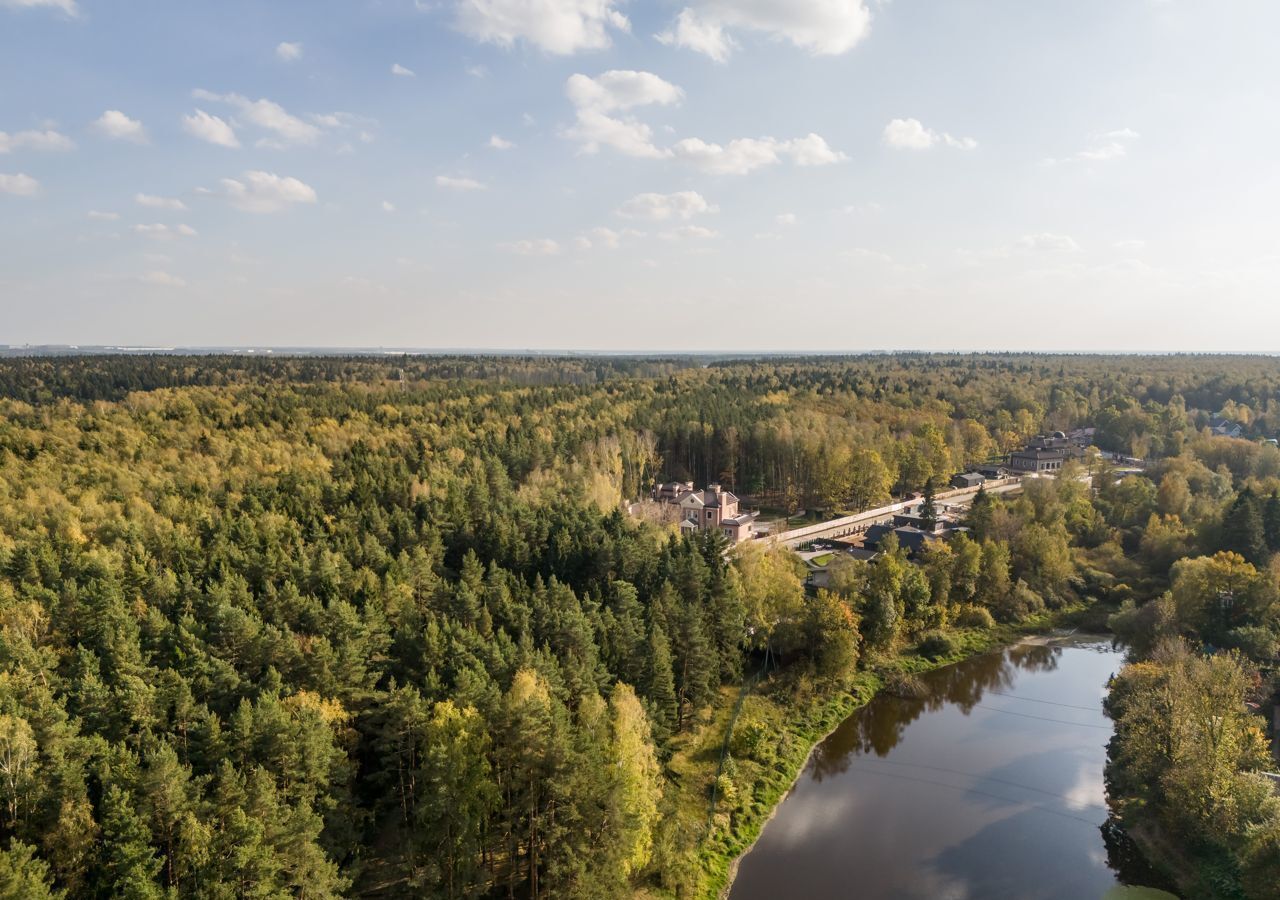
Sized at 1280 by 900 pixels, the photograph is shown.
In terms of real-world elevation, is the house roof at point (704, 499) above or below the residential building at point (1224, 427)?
below

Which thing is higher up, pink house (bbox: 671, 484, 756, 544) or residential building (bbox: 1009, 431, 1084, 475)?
→ residential building (bbox: 1009, 431, 1084, 475)

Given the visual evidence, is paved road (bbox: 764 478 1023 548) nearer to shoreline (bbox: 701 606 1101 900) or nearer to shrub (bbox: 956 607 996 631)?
shoreline (bbox: 701 606 1101 900)

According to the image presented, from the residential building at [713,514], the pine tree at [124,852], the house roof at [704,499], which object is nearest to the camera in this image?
the pine tree at [124,852]

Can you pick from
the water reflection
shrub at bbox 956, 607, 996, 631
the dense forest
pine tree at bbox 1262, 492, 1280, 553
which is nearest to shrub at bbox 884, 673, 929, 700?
the water reflection

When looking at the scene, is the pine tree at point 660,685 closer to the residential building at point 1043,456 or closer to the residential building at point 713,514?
the residential building at point 713,514

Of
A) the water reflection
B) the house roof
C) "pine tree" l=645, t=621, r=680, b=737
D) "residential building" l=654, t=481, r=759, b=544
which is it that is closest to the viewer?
"pine tree" l=645, t=621, r=680, b=737

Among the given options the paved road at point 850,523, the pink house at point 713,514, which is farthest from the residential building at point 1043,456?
the pink house at point 713,514

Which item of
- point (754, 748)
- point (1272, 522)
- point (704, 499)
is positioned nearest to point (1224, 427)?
point (1272, 522)

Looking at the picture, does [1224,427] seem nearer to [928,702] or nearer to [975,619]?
[975,619]
